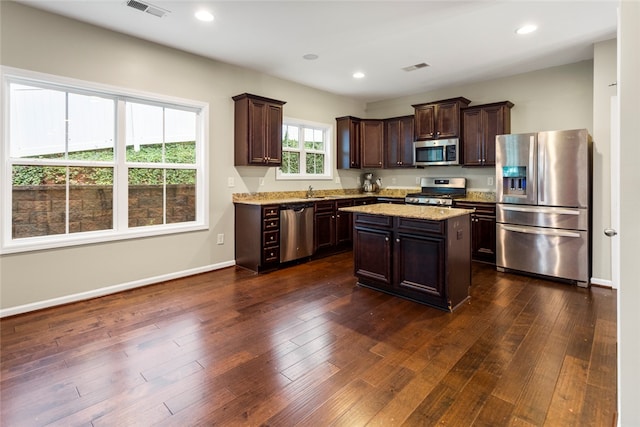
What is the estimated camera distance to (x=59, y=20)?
314 centimetres

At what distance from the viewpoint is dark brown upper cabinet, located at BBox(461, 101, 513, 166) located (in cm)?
481

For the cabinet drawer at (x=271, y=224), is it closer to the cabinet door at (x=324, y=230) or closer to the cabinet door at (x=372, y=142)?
the cabinet door at (x=324, y=230)

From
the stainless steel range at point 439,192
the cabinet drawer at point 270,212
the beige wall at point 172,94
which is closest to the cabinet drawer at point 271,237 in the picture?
the cabinet drawer at point 270,212

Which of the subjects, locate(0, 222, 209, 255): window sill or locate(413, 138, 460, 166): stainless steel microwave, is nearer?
locate(0, 222, 209, 255): window sill

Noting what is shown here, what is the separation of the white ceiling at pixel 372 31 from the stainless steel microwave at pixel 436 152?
1.03 metres

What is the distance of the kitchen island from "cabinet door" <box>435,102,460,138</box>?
7.33ft

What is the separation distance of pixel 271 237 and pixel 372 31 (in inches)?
107

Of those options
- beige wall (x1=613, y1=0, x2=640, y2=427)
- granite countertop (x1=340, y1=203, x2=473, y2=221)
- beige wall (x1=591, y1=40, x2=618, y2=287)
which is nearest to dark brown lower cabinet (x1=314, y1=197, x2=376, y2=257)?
granite countertop (x1=340, y1=203, x2=473, y2=221)

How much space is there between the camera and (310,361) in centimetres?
221

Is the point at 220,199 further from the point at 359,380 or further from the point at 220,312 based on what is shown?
the point at 359,380

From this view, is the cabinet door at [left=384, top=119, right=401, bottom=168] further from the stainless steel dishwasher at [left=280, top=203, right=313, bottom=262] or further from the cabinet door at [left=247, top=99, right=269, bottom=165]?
the cabinet door at [left=247, top=99, right=269, bottom=165]

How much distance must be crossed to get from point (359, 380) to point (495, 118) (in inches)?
174

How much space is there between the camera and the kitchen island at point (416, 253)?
3.01m

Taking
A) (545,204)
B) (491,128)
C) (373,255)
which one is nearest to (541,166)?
(545,204)
